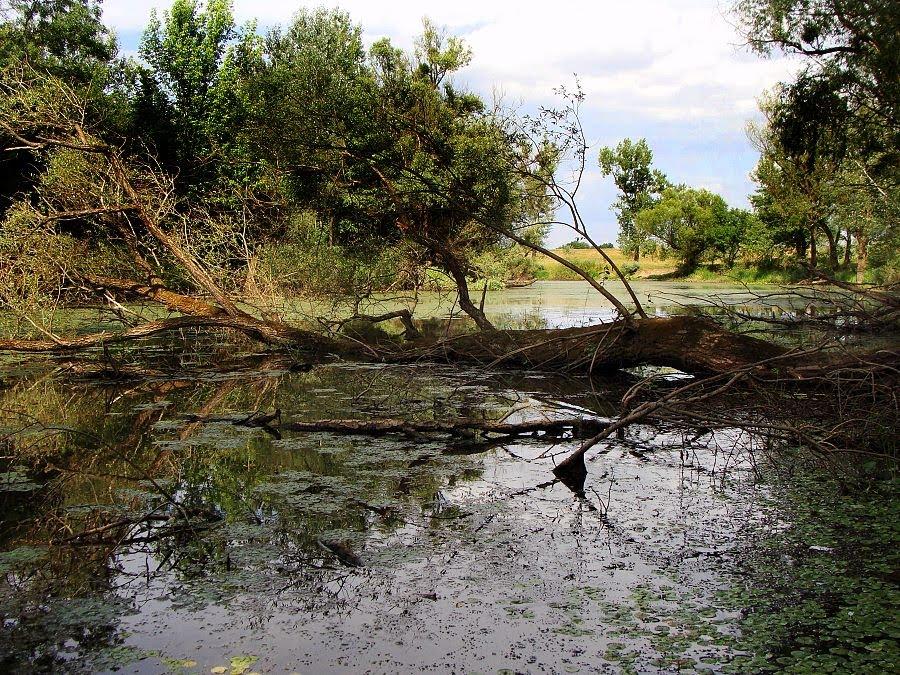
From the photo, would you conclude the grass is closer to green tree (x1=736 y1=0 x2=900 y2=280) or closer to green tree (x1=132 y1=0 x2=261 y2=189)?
green tree (x1=132 y1=0 x2=261 y2=189)

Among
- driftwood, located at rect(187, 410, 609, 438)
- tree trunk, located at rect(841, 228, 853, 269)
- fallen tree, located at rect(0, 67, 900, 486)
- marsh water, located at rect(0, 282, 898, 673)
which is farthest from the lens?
tree trunk, located at rect(841, 228, 853, 269)

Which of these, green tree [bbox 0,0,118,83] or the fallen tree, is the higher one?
green tree [bbox 0,0,118,83]

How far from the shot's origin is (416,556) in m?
3.82

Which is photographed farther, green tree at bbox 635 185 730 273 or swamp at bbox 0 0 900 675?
green tree at bbox 635 185 730 273

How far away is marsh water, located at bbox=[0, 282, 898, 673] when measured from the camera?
2893 millimetres

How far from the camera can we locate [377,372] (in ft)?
31.2

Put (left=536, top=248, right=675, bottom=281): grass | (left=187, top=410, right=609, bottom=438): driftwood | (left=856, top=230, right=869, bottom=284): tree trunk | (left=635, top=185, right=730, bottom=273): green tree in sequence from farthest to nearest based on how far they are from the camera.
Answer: (left=536, top=248, right=675, bottom=281): grass → (left=635, top=185, right=730, bottom=273): green tree → (left=856, top=230, right=869, bottom=284): tree trunk → (left=187, top=410, right=609, bottom=438): driftwood

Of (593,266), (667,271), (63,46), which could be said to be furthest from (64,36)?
(667,271)

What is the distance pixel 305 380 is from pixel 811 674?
7.61 metres

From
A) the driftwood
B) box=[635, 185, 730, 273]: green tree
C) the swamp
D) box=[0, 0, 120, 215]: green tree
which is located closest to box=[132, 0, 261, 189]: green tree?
box=[0, 0, 120, 215]: green tree

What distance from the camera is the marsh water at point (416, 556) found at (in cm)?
289

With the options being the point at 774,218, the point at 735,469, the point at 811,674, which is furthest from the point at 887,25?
the point at 774,218

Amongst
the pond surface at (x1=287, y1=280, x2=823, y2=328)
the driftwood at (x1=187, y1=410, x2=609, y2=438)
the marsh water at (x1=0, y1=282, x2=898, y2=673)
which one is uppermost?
the pond surface at (x1=287, y1=280, x2=823, y2=328)

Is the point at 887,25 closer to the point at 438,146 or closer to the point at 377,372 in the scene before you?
the point at 377,372
